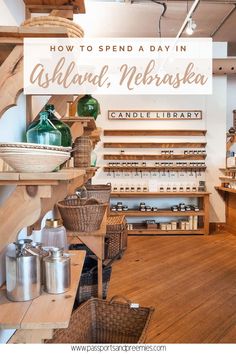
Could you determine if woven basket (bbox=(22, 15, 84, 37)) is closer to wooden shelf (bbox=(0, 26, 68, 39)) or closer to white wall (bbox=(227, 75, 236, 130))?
wooden shelf (bbox=(0, 26, 68, 39))

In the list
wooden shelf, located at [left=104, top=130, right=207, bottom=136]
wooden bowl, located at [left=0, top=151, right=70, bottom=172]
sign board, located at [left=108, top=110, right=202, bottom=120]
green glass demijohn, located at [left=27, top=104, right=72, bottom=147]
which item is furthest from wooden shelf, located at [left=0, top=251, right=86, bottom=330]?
sign board, located at [left=108, top=110, right=202, bottom=120]

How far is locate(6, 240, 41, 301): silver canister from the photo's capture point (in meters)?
1.10

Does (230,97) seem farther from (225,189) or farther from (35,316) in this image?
(35,316)

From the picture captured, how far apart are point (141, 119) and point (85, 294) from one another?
3934mm

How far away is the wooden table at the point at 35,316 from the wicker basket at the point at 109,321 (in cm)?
91

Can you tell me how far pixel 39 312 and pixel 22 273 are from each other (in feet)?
0.47

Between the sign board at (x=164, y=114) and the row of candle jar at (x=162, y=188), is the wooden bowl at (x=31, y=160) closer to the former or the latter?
the row of candle jar at (x=162, y=188)

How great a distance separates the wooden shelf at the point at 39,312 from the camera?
3.34 ft

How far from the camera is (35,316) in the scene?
1.04 metres

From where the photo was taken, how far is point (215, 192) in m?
5.94

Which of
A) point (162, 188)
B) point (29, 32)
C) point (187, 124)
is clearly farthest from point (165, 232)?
point (29, 32)

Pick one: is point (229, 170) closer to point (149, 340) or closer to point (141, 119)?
point (141, 119)

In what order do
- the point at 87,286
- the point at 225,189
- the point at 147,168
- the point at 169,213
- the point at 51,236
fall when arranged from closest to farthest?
the point at 51,236
the point at 87,286
the point at 225,189
the point at 169,213
the point at 147,168

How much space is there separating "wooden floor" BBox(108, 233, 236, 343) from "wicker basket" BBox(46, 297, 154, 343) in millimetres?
335
